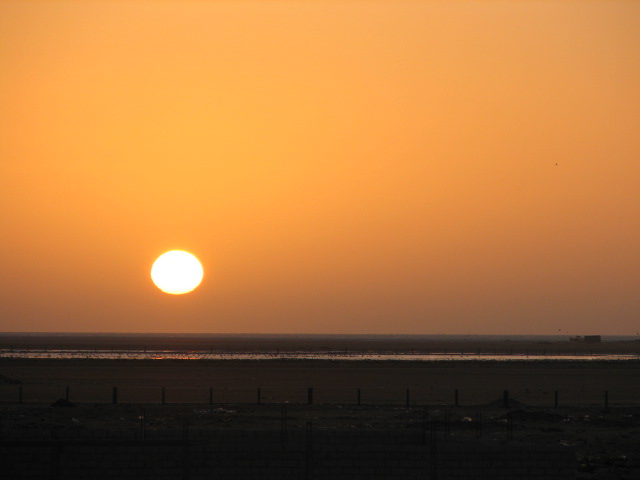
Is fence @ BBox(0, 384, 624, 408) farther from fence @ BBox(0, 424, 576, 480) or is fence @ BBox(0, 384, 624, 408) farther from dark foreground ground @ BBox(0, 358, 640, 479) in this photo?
fence @ BBox(0, 424, 576, 480)

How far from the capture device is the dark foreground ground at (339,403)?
29.7 metres

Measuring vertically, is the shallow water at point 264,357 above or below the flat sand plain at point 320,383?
below

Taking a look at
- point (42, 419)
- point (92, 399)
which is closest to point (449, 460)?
point (42, 419)

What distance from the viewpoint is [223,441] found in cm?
1942

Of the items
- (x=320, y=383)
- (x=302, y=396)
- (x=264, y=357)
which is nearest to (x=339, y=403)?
(x=302, y=396)

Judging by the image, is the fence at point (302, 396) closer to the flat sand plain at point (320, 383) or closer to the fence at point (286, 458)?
the flat sand plain at point (320, 383)

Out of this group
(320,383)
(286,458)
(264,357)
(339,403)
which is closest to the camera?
(286,458)

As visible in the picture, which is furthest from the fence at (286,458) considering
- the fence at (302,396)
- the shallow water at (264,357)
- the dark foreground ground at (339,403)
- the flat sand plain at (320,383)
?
the shallow water at (264,357)

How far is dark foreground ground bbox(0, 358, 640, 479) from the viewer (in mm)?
29656

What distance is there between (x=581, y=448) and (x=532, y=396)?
23.2 m

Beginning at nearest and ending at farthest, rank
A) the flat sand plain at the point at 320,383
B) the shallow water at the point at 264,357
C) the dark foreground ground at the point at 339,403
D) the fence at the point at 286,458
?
the fence at the point at 286,458 < the dark foreground ground at the point at 339,403 < the flat sand plain at the point at 320,383 < the shallow water at the point at 264,357

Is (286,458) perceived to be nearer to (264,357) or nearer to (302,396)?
(302,396)

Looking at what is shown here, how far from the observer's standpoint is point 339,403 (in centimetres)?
4444

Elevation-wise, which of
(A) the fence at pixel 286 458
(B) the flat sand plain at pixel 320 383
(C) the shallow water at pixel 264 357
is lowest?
(C) the shallow water at pixel 264 357
